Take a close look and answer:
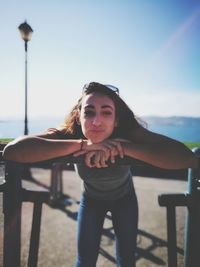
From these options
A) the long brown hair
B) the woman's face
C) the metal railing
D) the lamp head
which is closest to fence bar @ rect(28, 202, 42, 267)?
the metal railing

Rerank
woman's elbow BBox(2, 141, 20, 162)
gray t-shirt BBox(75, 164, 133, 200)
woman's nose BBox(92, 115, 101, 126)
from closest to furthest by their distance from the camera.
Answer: woman's elbow BBox(2, 141, 20, 162) < woman's nose BBox(92, 115, 101, 126) < gray t-shirt BBox(75, 164, 133, 200)

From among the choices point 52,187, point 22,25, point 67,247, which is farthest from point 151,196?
point 22,25

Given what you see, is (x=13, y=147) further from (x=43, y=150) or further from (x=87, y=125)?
(x=87, y=125)

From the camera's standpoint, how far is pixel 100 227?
1820 mm

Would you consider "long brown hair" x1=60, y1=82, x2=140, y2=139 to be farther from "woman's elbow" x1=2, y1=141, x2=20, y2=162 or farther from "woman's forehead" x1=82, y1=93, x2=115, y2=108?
"woman's elbow" x1=2, y1=141, x2=20, y2=162

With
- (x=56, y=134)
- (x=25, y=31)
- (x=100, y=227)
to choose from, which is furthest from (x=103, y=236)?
(x=25, y=31)

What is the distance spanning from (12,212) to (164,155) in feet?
3.08

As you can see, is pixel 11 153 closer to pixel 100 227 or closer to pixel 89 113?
pixel 89 113

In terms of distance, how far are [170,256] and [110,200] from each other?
0.57m

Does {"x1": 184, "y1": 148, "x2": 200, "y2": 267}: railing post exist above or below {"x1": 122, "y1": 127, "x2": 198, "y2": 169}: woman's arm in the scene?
below

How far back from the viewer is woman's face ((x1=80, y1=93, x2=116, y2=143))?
1.70 metres

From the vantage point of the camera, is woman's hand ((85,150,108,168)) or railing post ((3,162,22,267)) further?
railing post ((3,162,22,267))

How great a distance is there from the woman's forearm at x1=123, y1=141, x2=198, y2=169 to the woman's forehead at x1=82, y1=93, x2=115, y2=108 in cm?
50

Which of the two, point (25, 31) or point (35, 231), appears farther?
point (25, 31)
